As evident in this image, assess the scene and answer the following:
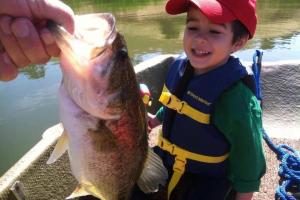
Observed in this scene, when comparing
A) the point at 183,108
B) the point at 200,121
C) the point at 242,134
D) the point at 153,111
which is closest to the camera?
the point at 242,134

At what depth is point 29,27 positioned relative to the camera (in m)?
1.46

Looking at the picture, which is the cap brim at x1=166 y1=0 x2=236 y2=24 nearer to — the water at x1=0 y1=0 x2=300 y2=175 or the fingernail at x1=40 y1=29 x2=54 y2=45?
the fingernail at x1=40 y1=29 x2=54 y2=45

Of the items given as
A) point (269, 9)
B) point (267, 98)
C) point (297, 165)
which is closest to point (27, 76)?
point (267, 98)

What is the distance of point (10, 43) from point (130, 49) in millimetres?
9021

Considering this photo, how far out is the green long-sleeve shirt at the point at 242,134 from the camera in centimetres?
277

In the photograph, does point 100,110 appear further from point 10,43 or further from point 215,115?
point 215,115

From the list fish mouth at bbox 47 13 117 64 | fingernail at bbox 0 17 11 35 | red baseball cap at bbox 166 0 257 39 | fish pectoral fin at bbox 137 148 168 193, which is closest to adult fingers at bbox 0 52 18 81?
fingernail at bbox 0 17 11 35

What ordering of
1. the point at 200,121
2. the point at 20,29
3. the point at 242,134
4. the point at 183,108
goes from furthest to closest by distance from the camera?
1. the point at 183,108
2. the point at 200,121
3. the point at 242,134
4. the point at 20,29

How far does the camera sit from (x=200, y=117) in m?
3.05

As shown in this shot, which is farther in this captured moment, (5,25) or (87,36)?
(87,36)

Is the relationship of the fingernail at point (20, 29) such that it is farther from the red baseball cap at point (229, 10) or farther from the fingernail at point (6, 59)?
the red baseball cap at point (229, 10)

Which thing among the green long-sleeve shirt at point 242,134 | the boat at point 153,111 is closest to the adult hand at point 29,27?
the boat at point 153,111

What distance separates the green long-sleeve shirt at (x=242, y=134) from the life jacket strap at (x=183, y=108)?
12 cm

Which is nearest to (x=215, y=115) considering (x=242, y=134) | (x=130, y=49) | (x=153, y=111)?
(x=242, y=134)
